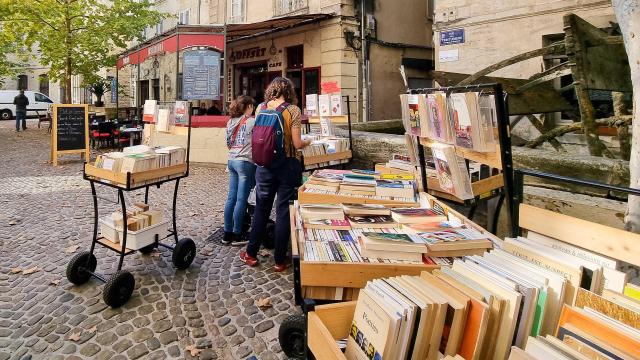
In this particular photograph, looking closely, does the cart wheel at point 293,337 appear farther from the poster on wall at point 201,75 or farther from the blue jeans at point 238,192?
the poster on wall at point 201,75

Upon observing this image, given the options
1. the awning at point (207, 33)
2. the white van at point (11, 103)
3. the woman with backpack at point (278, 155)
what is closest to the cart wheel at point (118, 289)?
the woman with backpack at point (278, 155)

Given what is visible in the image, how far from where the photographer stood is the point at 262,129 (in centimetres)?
425

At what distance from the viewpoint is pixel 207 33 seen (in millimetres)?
12016

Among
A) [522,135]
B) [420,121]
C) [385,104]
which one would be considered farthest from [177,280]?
[385,104]

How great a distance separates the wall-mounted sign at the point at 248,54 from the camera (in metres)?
16.4

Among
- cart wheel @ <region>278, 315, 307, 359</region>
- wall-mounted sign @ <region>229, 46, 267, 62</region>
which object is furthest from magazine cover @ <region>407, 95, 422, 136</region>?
wall-mounted sign @ <region>229, 46, 267, 62</region>

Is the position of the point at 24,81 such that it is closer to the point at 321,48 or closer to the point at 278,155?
the point at 321,48

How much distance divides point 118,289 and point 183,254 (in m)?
0.82

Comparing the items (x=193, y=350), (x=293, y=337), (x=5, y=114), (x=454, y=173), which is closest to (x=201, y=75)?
(x=193, y=350)

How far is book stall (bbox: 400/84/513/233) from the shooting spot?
258cm

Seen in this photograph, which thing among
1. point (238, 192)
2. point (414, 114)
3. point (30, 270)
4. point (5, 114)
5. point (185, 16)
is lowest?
point (30, 270)

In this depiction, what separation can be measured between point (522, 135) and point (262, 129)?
748 cm

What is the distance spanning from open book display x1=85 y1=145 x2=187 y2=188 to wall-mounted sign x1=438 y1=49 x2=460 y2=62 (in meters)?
8.04

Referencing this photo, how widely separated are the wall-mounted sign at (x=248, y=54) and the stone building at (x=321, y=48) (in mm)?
37
